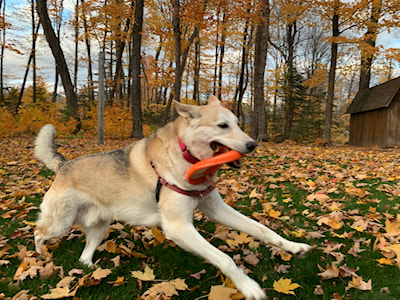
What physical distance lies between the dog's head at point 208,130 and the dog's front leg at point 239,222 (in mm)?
521

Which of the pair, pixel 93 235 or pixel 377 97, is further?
pixel 377 97

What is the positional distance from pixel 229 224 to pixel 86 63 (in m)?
34.8

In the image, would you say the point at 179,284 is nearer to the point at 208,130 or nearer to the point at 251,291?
the point at 251,291

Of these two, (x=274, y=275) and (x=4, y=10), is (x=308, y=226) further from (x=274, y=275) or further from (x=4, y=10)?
(x=4, y=10)

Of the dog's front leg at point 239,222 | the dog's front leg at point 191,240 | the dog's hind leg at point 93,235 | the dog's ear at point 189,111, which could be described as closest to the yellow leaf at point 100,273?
the dog's hind leg at point 93,235

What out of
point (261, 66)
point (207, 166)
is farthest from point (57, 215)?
point (261, 66)

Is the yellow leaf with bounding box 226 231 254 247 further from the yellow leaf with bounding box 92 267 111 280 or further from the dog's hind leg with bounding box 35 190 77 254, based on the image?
the dog's hind leg with bounding box 35 190 77 254

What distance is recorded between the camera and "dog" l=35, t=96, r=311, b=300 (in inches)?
95.0

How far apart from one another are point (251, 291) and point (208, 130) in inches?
53.8

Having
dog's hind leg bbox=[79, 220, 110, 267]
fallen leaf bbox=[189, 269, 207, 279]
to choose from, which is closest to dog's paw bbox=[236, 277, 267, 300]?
fallen leaf bbox=[189, 269, 207, 279]

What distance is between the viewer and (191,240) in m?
2.29

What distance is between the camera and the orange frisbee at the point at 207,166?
227 centimetres

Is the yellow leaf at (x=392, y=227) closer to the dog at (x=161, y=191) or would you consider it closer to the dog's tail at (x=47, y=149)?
the dog at (x=161, y=191)

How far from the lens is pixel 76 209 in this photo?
9.69ft
